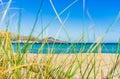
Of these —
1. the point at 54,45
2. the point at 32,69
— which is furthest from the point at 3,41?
the point at 54,45

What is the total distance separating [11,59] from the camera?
1.31m

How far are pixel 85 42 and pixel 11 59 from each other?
40 centimetres

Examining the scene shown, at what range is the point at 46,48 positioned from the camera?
1.67 metres

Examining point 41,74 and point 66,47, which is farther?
point 66,47

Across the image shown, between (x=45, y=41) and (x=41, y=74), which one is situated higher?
(x=45, y=41)

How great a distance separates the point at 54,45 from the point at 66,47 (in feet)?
0.28

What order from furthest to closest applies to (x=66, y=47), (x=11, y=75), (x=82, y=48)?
(x=66, y=47)
(x=82, y=48)
(x=11, y=75)

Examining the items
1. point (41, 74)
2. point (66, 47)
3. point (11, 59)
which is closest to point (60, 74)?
point (41, 74)

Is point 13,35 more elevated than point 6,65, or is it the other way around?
point 13,35

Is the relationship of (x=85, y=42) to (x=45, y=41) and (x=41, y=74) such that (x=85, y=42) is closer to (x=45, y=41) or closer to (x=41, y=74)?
(x=45, y=41)

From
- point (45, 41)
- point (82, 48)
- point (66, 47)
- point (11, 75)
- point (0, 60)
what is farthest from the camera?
point (66, 47)

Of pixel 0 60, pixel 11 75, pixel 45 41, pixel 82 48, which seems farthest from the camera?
pixel 45 41

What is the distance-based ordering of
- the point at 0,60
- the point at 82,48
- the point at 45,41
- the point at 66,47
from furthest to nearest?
the point at 66,47
the point at 45,41
the point at 82,48
the point at 0,60

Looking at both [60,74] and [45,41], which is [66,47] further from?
[60,74]
